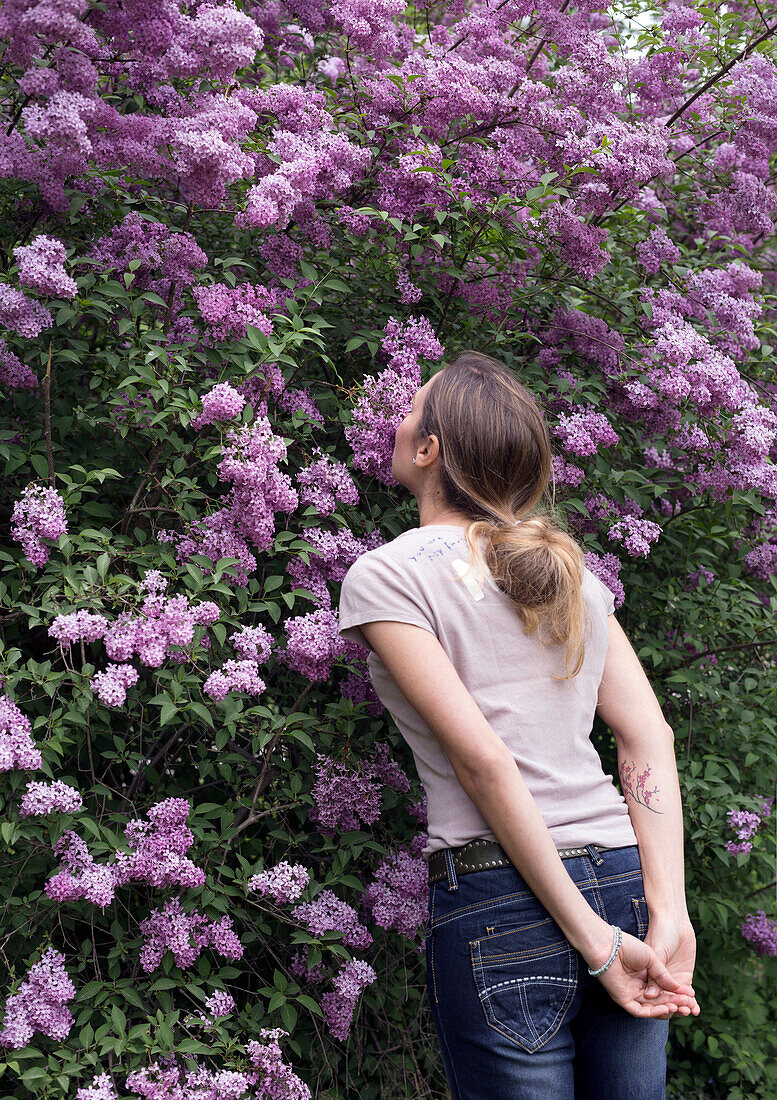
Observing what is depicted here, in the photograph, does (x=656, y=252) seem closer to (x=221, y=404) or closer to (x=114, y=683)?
(x=221, y=404)

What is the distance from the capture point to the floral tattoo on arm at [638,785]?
165 cm

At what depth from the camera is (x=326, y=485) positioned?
2475 millimetres

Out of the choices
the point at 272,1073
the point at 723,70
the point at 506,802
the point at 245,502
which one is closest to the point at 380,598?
the point at 506,802

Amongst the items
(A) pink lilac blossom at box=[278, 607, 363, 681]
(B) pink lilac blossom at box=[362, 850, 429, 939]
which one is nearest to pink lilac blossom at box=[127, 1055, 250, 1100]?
(B) pink lilac blossom at box=[362, 850, 429, 939]

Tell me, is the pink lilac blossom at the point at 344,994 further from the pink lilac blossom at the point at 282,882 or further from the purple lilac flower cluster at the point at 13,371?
the purple lilac flower cluster at the point at 13,371

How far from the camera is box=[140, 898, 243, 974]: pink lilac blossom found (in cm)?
215

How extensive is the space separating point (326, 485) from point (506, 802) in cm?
125

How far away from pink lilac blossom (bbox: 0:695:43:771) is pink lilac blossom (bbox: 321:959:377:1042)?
94 centimetres

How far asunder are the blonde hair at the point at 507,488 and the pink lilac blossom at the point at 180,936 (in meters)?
1.18

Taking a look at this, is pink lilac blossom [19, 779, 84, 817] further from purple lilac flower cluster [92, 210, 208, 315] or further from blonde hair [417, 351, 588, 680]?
purple lilac flower cluster [92, 210, 208, 315]

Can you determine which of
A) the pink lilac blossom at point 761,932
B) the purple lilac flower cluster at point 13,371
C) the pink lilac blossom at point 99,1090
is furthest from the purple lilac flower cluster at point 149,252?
the pink lilac blossom at point 761,932

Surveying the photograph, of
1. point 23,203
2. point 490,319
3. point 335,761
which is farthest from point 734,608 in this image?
point 23,203

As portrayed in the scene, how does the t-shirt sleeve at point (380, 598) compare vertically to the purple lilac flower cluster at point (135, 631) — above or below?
above

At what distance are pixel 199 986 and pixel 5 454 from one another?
143 centimetres
